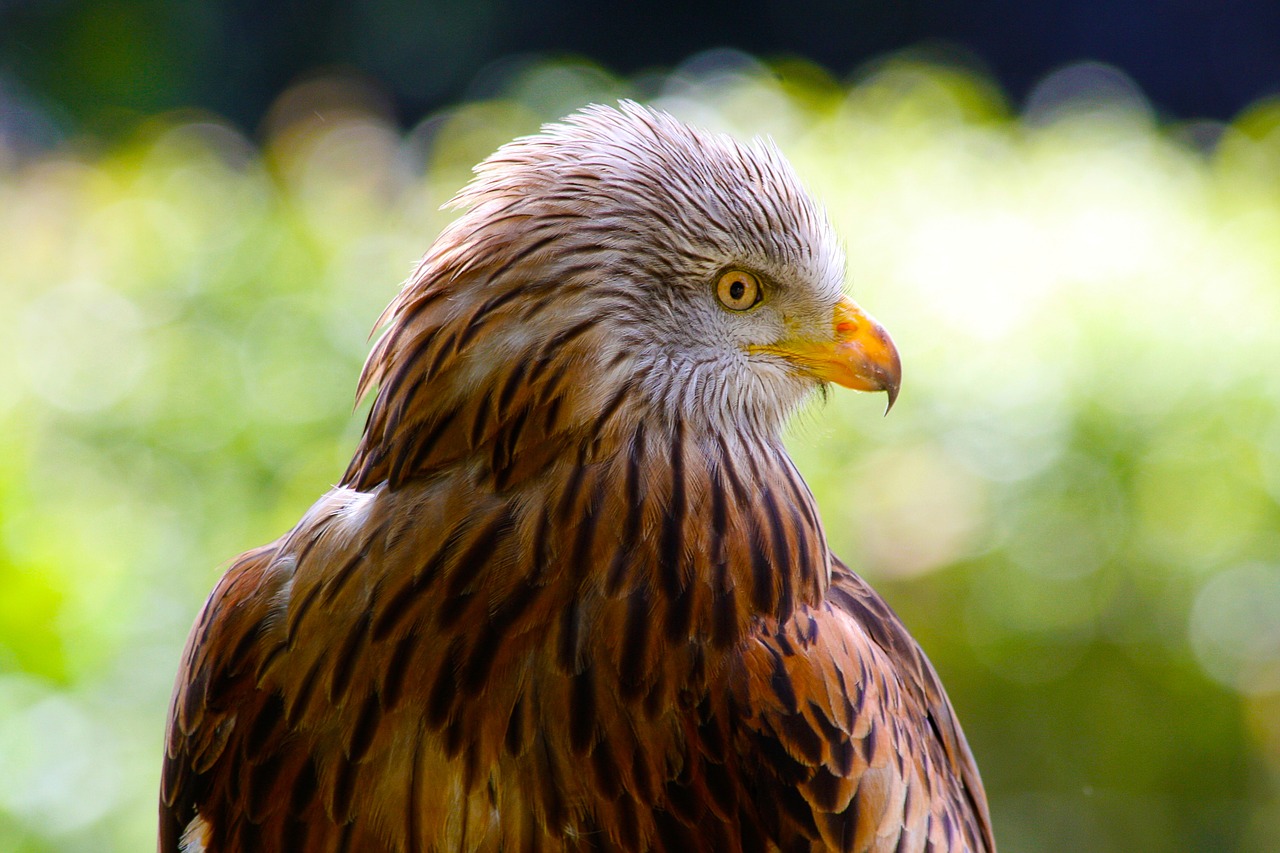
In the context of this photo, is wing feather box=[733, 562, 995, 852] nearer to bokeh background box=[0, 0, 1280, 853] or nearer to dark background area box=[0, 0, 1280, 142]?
bokeh background box=[0, 0, 1280, 853]

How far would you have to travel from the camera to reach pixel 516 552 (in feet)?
6.76

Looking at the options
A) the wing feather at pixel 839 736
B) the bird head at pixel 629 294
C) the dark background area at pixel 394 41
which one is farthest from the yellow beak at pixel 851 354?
the dark background area at pixel 394 41

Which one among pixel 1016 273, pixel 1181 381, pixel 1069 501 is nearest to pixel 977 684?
pixel 1069 501

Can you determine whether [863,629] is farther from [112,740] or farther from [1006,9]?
[1006,9]

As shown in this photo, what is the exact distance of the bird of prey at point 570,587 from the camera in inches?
80.6

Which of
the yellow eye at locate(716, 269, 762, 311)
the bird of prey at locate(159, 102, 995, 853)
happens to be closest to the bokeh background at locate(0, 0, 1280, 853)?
the yellow eye at locate(716, 269, 762, 311)

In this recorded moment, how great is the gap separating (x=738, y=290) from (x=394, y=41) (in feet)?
34.3

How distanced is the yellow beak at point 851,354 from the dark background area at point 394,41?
944cm

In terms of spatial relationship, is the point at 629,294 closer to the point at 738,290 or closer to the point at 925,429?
the point at 738,290

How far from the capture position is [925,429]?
439 cm

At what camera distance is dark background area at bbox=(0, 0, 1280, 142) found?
11391 millimetres

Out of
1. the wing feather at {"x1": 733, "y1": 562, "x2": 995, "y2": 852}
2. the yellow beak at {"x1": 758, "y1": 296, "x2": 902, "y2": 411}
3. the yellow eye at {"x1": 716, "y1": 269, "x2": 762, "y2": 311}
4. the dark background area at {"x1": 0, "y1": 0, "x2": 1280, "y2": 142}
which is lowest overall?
the wing feather at {"x1": 733, "y1": 562, "x2": 995, "y2": 852}

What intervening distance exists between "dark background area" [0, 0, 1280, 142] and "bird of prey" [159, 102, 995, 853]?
9679mm

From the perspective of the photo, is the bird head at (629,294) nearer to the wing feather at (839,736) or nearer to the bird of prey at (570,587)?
the bird of prey at (570,587)
